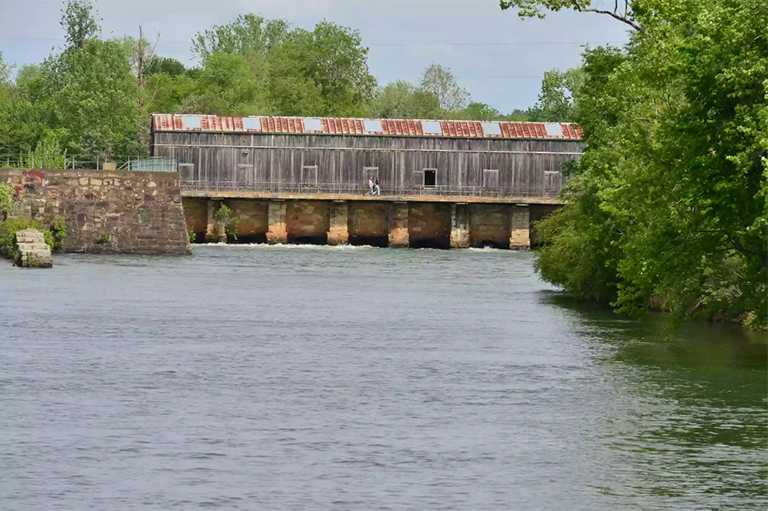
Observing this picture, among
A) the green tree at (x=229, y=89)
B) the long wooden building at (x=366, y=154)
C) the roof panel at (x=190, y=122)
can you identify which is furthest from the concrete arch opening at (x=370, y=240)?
the green tree at (x=229, y=89)

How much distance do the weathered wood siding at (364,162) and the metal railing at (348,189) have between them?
0.18 ft

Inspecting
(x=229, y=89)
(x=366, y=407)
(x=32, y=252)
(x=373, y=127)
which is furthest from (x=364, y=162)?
(x=366, y=407)

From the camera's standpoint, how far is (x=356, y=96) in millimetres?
104438

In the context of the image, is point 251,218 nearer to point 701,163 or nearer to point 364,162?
point 364,162

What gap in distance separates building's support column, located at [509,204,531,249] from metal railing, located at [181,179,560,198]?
3.74 ft

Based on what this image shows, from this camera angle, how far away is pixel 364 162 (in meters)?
82.0

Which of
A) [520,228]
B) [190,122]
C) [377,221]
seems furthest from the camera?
[377,221]

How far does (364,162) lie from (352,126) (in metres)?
2.21

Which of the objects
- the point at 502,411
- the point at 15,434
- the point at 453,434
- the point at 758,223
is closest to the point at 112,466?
the point at 15,434

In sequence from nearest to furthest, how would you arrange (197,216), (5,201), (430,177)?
(5,201) < (197,216) < (430,177)

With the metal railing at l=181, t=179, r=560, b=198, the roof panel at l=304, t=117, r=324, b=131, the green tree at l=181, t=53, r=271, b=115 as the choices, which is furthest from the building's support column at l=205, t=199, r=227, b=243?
the green tree at l=181, t=53, r=271, b=115

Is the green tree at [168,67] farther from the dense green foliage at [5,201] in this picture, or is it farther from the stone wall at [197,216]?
the dense green foliage at [5,201]

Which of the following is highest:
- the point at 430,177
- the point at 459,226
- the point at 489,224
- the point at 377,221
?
the point at 430,177

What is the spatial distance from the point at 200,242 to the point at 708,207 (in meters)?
54.4
